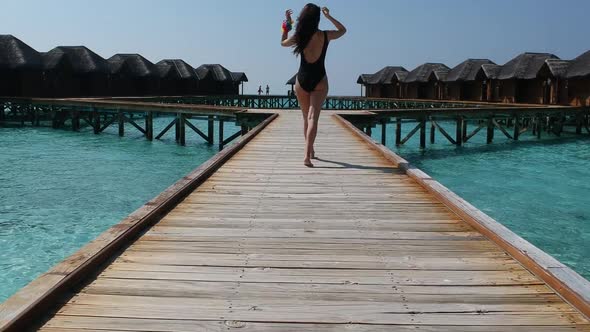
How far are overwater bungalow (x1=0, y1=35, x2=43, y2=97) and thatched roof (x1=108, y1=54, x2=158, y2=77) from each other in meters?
5.71

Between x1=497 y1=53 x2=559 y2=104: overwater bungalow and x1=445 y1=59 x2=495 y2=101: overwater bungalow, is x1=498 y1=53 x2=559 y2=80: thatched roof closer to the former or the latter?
x1=497 y1=53 x2=559 y2=104: overwater bungalow

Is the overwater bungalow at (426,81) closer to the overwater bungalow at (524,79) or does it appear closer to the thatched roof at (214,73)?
the overwater bungalow at (524,79)

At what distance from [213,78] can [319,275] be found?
4714 cm

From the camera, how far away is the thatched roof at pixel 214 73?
154 feet

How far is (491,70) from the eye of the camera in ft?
110

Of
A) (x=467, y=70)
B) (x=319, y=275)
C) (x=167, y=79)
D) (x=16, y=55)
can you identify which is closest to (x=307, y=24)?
(x=319, y=275)

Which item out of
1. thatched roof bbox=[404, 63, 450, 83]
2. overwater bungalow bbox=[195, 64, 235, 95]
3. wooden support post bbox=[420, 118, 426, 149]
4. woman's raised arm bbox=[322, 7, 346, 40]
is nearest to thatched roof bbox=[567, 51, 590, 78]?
thatched roof bbox=[404, 63, 450, 83]

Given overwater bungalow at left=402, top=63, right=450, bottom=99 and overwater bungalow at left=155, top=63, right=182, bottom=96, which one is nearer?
overwater bungalow at left=402, top=63, right=450, bottom=99

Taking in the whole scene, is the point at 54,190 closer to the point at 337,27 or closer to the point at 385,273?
the point at 337,27

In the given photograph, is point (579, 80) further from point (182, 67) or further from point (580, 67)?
point (182, 67)

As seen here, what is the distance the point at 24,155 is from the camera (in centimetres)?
1677

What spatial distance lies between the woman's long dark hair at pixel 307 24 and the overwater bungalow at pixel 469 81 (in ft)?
100

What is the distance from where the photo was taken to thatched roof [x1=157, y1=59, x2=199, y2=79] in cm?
4238

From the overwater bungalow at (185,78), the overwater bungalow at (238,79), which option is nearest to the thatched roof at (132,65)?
the overwater bungalow at (185,78)
